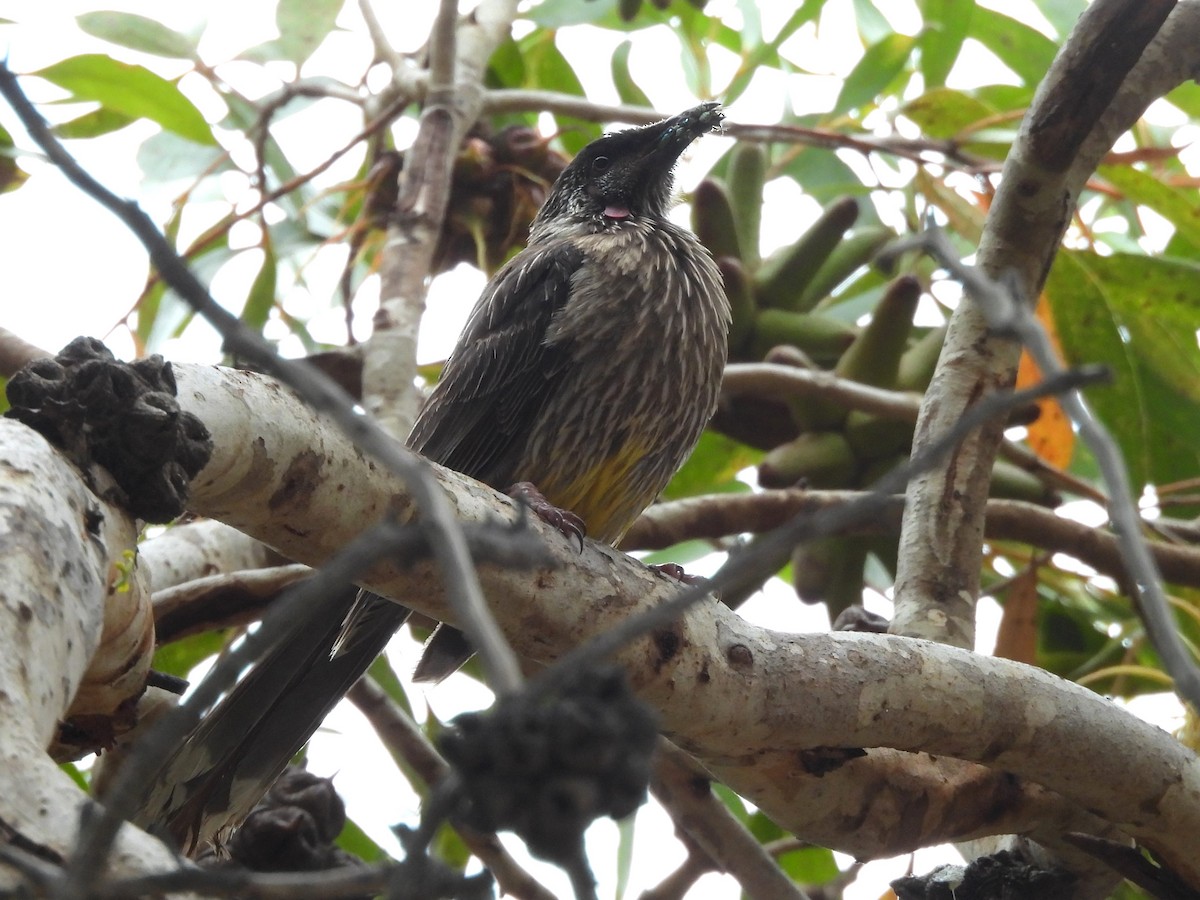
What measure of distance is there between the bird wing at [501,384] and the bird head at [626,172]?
631 millimetres

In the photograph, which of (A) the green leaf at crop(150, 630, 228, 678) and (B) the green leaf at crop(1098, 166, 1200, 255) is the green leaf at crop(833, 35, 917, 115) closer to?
(B) the green leaf at crop(1098, 166, 1200, 255)

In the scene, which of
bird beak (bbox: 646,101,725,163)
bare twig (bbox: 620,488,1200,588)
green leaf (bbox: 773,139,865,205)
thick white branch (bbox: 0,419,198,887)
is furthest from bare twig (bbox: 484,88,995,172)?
thick white branch (bbox: 0,419,198,887)

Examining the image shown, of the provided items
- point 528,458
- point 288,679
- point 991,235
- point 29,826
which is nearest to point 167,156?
point 528,458

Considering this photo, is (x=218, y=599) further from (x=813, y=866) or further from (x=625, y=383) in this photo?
(x=813, y=866)

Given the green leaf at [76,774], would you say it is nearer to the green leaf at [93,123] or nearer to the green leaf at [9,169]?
the green leaf at [9,169]

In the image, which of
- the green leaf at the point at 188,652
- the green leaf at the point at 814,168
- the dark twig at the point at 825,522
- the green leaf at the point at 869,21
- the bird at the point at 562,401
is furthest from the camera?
the green leaf at the point at 869,21

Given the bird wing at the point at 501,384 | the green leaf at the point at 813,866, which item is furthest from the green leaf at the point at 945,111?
the green leaf at the point at 813,866

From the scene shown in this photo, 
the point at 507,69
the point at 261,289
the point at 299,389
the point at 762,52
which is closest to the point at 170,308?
the point at 261,289

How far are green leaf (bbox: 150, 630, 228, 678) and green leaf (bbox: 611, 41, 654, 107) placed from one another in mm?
2464

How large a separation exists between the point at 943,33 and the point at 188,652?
3.21m

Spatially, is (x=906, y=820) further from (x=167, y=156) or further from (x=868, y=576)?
(x=167, y=156)

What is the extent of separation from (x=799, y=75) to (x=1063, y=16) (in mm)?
1008

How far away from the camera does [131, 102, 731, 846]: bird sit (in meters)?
2.72

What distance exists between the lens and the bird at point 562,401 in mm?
2719
